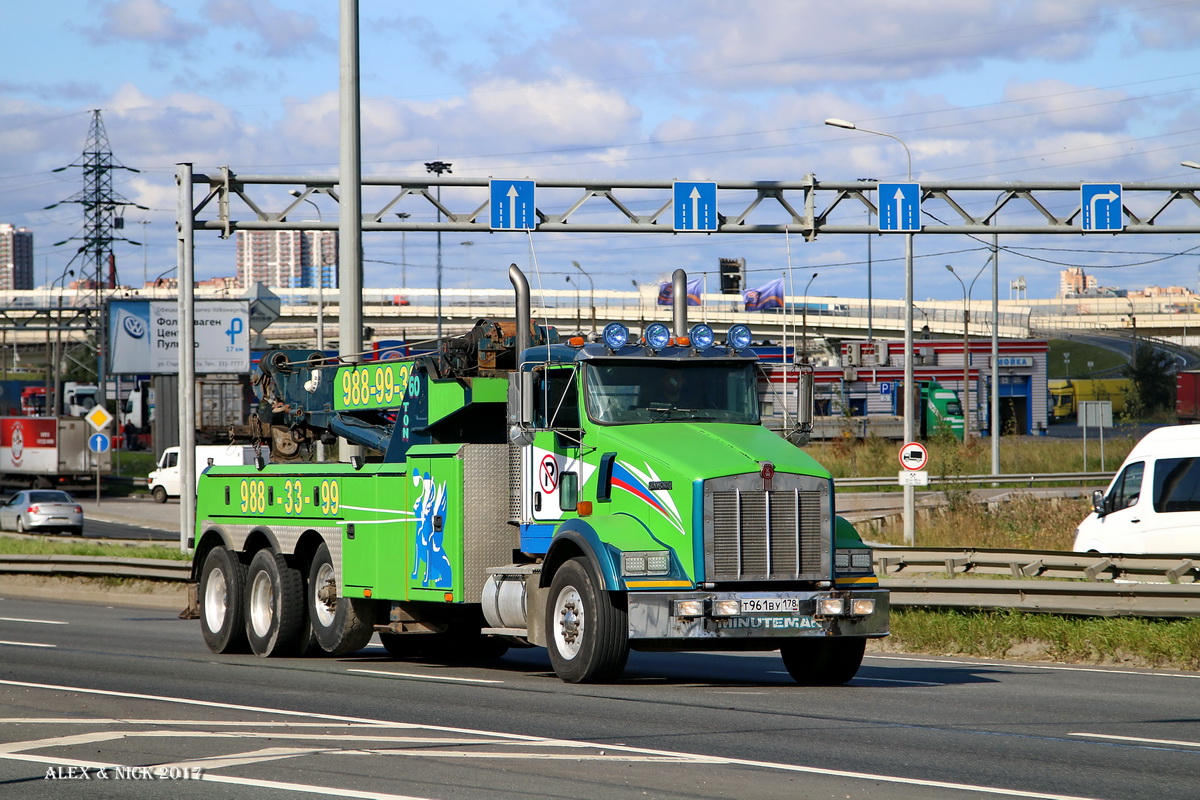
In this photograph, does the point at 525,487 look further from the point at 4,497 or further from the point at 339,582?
the point at 4,497

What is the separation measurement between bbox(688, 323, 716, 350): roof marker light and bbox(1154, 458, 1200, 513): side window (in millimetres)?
11384

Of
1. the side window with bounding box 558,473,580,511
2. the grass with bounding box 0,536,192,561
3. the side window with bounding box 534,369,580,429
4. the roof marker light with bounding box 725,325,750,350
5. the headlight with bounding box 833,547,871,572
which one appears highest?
the roof marker light with bounding box 725,325,750,350

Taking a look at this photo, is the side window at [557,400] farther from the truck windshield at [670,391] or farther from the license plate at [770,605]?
the license plate at [770,605]

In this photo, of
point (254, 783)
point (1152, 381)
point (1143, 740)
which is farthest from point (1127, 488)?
point (1152, 381)

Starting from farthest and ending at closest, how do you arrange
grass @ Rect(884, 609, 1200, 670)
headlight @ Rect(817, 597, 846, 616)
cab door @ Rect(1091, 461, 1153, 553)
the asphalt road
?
cab door @ Rect(1091, 461, 1153, 553), grass @ Rect(884, 609, 1200, 670), headlight @ Rect(817, 597, 846, 616), the asphalt road

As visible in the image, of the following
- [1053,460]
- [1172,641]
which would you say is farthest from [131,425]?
[1172,641]

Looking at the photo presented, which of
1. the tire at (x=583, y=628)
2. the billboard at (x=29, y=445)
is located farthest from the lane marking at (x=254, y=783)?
the billboard at (x=29, y=445)

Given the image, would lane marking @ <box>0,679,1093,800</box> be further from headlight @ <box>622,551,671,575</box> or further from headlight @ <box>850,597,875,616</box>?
headlight @ <box>850,597,875,616</box>

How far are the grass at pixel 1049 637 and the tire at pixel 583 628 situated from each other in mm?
6056

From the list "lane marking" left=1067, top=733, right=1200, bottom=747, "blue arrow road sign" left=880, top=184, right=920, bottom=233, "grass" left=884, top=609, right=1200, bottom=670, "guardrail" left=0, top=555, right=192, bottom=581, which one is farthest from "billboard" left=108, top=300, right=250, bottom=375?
"lane marking" left=1067, top=733, right=1200, bottom=747

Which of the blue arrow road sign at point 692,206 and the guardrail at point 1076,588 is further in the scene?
the blue arrow road sign at point 692,206

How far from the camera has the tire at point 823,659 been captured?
504 inches

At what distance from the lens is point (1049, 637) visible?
53.2 feet

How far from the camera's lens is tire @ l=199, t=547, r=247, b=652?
1661 centimetres
